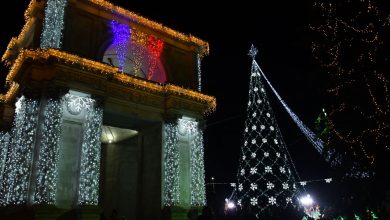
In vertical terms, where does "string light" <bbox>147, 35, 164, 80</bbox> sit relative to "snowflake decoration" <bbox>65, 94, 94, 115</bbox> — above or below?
above

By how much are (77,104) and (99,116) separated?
1.37 m

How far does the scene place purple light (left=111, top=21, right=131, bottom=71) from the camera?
2245 centimetres

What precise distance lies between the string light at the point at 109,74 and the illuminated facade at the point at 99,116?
55 millimetres

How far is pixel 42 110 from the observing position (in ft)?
59.9

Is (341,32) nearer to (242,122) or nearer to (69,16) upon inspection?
(69,16)

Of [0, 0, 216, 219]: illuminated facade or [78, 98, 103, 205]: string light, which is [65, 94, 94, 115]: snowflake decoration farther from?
[78, 98, 103, 205]: string light

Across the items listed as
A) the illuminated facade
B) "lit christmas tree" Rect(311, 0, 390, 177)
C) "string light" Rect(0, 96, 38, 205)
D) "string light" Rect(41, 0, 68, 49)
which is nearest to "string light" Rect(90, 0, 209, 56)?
the illuminated facade

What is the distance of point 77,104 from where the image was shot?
19406mm

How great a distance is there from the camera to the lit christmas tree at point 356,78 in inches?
531

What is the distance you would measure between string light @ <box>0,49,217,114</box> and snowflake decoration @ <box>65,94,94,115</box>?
166 cm

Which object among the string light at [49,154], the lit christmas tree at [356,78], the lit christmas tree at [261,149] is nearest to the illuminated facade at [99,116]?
the string light at [49,154]

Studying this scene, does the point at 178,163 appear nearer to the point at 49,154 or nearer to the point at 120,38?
the point at 49,154

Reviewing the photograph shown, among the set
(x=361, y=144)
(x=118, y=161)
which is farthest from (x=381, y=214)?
(x=118, y=161)

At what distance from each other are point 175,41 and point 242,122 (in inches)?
641
